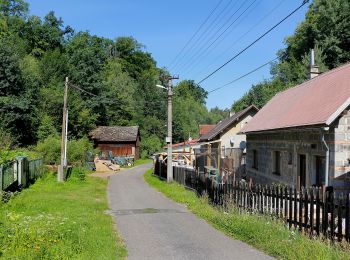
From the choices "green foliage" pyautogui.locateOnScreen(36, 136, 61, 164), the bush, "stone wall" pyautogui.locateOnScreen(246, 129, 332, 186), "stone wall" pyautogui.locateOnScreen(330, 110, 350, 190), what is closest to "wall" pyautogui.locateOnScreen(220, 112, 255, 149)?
the bush

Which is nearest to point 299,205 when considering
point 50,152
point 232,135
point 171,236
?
point 171,236

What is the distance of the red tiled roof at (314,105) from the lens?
1367cm

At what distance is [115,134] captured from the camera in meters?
60.9

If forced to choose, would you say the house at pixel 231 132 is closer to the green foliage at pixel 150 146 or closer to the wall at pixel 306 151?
the wall at pixel 306 151

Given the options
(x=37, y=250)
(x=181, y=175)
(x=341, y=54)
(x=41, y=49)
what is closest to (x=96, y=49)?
(x=41, y=49)

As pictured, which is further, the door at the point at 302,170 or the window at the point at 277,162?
the window at the point at 277,162

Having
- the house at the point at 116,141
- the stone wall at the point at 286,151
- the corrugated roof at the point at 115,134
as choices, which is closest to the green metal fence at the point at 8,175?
the stone wall at the point at 286,151

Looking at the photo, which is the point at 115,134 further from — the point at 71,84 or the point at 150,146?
the point at 71,84

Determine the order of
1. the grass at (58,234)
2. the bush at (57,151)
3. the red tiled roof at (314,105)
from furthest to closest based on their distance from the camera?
the bush at (57,151) → the red tiled roof at (314,105) → the grass at (58,234)

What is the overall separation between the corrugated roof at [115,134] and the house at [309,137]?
124 feet

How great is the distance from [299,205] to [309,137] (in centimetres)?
582

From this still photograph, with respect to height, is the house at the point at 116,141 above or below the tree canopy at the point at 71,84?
below

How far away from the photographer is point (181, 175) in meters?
25.7

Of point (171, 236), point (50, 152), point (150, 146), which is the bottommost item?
point (171, 236)
